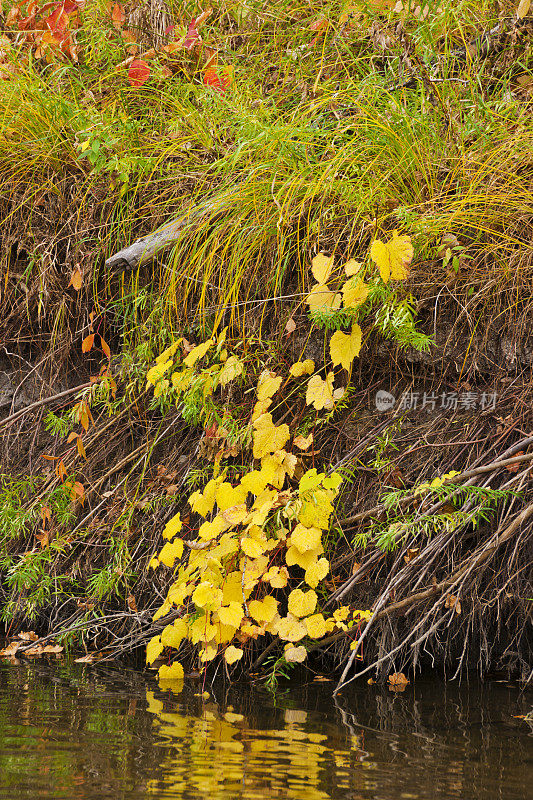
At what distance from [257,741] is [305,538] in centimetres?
56

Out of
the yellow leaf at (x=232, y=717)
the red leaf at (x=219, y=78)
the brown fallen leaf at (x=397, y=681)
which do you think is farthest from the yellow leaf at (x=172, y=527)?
the red leaf at (x=219, y=78)

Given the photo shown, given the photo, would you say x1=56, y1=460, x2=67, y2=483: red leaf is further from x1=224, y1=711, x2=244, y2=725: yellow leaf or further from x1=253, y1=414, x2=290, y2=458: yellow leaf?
x1=224, y1=711, x2=244, y2=725: yellow leaf

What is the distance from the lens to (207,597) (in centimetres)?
196

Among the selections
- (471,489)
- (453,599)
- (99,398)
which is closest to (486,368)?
(471,489)

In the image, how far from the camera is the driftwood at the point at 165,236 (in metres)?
2.41

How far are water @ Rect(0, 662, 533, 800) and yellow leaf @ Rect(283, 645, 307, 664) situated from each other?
9cm

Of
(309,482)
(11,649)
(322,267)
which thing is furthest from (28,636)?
(322,267)

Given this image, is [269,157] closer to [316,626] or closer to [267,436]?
[267,436]

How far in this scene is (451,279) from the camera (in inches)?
84.0

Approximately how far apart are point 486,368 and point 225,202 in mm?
925

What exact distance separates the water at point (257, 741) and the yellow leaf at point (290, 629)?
14 centimetres

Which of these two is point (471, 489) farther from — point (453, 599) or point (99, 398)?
point (99, 398)

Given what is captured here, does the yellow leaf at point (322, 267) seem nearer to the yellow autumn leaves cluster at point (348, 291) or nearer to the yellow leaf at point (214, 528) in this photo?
the yellow autumn leaves cluster at point (348, 291)

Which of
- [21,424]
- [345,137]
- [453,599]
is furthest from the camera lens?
[21,424]
